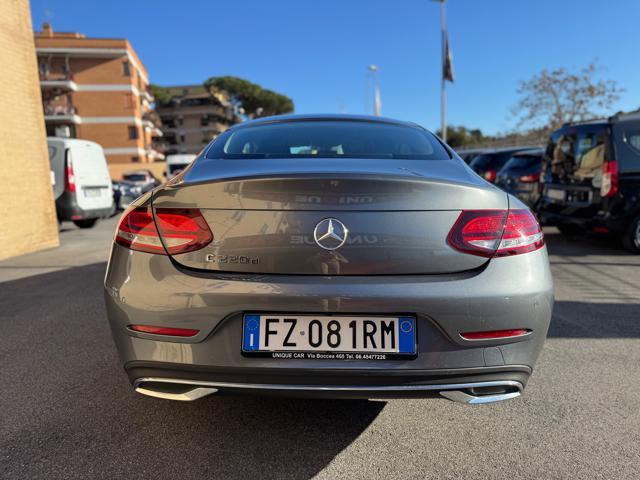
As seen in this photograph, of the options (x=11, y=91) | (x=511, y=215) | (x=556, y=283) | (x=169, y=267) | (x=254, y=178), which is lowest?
(x=556, y=283)

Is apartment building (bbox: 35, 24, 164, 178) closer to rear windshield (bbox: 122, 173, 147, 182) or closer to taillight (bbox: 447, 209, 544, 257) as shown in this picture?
rear windshield (bbox: 122, 173, 147, 182)

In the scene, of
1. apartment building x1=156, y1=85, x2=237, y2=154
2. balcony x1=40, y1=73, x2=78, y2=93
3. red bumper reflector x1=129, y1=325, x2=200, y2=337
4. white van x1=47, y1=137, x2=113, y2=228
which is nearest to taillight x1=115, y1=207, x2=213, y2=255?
red bumper reflector x1=129, y1=325, x2=200, y2=337

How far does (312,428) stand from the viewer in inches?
91.3

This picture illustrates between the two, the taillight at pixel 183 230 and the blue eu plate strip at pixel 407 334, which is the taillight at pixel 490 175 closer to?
the blue eu plate strip at pixel 407 334

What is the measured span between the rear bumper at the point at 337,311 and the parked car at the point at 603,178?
18.1 feet

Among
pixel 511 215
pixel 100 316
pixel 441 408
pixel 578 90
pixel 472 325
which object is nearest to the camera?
pixel 472 325

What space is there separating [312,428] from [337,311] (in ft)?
2.55

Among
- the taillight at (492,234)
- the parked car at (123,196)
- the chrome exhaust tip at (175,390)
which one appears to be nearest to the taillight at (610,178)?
the taillight at (492,234)

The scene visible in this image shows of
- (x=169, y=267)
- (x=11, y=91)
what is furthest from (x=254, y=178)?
(x=11, y=91)

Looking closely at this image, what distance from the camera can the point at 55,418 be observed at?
7.94ft

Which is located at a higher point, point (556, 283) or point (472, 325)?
point (472, 325)

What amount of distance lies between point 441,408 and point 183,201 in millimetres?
1605

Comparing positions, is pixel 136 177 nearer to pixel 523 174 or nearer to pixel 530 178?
pixel 523 174

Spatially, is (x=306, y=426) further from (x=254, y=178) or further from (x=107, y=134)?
(x=107, y=134)
